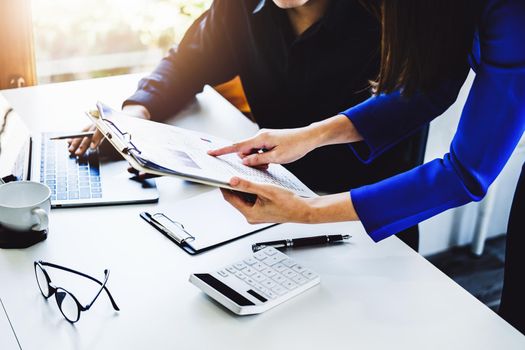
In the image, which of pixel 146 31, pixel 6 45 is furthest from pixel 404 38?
pixel 146 31

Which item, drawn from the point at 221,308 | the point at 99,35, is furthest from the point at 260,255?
the point at 99,35

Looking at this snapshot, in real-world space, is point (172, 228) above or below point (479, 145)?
below

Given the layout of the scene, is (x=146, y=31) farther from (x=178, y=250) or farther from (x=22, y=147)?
(x=178, y=250)

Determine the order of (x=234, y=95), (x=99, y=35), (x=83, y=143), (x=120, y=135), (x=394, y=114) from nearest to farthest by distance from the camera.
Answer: (x=120, y=135) → (x=394, y=114) → (x=83, y=143) → (x=234, y=95) → (x=99, y=35)

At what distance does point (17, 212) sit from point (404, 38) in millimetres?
741

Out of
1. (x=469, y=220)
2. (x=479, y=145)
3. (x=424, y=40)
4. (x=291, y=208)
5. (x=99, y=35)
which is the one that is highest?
(x=424, y=40)

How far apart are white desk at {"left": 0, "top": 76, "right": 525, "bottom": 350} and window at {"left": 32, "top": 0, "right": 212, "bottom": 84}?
171cm

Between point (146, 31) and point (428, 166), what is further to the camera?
point (146, 31)

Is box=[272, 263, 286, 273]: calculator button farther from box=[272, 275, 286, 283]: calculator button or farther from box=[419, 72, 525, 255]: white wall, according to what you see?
box=[419, 72, 525, 255]: white wall

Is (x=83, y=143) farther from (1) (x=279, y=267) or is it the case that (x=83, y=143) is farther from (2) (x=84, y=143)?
(1) (x=279, y=267)

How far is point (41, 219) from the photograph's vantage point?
43.3 inches

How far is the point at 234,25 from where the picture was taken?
1.63 m

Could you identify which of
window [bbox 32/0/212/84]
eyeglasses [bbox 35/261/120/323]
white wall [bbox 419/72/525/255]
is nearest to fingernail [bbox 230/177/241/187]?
eyeglasses [bbox 35/261/120/323]

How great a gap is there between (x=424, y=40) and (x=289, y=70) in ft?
1.78
